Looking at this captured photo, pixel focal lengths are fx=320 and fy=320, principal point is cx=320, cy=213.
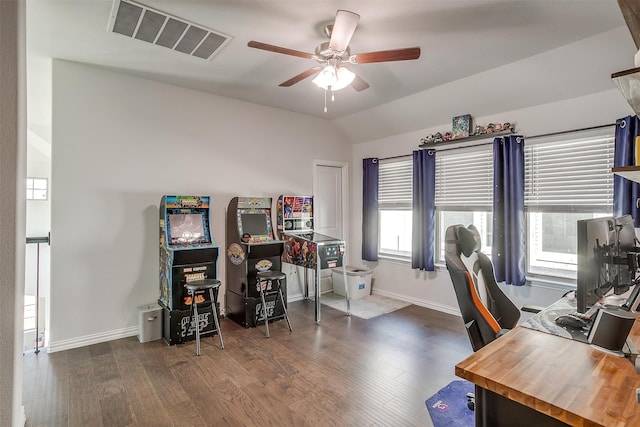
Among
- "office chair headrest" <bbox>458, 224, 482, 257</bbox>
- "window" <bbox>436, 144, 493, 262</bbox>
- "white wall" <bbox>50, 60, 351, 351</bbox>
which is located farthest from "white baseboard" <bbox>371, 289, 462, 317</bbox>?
"white wall" <bbox>50, 60, 351, 351</bbox>

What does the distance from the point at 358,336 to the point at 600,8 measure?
3422 millimetres

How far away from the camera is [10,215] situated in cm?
141

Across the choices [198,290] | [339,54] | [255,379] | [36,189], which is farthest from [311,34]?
[36,189]

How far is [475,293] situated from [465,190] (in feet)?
8.95

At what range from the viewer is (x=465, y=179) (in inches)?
164

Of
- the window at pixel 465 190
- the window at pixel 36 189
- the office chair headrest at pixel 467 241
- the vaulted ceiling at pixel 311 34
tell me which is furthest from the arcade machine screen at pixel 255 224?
the window at pixel 36 189

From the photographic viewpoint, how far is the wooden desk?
936 millimetres

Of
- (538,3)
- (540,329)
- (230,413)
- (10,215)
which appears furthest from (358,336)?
(538,3)

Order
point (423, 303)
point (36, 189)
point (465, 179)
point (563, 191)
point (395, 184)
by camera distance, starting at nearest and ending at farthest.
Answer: point (563, 191), point (465, 179), point (423, 303), point (395, 184), point (36, 189)

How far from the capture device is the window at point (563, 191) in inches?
124

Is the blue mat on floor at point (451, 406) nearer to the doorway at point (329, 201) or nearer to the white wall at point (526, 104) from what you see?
the white wall at point (526, 104)

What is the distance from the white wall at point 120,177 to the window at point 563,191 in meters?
3.50

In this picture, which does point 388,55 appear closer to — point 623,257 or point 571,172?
point 623,257

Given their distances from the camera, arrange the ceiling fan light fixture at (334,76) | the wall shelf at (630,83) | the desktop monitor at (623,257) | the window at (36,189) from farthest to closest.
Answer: the window at (36,189) < the ceiling fan light fixture at (334,76) < the desktop monitor at (623,257) < the wall shelf at (630,83)
